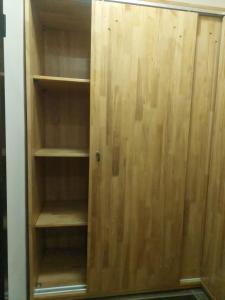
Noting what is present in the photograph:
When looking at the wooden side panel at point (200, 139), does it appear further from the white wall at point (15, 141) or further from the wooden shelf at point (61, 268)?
the white wall at point (15, 141)

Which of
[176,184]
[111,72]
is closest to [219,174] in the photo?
[176,184]

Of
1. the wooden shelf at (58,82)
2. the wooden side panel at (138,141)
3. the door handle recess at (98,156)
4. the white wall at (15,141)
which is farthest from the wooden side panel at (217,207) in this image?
the white wall at (15,141)

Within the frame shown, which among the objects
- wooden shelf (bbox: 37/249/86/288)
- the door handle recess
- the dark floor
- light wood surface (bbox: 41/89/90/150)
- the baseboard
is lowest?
the dark floor

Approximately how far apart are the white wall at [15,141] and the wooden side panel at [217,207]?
1.29 metres

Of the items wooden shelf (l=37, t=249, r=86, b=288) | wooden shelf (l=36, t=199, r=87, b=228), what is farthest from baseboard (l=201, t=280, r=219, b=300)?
wooden shelf (l=36, t=199, r=87, b=228)

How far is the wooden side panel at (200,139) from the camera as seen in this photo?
1.44m

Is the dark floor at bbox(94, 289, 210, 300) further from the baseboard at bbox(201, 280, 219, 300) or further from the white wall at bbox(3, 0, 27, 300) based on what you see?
the white wall at bbox(3, 0, 27, 300)

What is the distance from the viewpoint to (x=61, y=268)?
5.34 ft

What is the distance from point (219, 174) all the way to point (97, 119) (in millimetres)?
925

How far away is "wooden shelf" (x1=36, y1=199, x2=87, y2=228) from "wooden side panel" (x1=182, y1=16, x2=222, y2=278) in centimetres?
79

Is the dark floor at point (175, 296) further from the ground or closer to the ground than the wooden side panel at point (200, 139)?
closer to the ground

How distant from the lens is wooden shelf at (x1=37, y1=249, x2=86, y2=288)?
4.94ft

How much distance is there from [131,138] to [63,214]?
30.7 inches

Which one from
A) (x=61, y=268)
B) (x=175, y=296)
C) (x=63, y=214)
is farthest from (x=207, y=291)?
(x=63, y=214)
